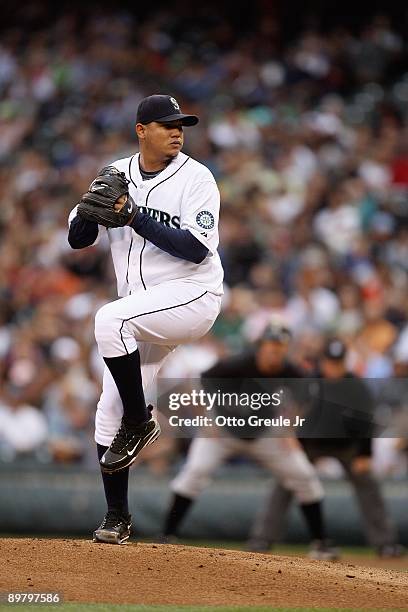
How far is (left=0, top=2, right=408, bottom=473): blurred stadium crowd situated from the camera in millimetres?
A: 9312

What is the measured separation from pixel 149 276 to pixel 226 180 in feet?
21.0

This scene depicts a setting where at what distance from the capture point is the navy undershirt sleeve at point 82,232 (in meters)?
4.86

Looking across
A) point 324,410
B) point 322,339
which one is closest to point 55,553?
point 324,410

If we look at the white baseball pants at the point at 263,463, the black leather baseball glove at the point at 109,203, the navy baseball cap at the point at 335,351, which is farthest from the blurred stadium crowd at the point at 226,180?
the black leather baseball glove at the point at 109,203

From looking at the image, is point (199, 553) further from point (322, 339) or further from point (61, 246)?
point (61, 246)

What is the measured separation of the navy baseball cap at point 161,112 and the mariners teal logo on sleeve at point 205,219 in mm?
442

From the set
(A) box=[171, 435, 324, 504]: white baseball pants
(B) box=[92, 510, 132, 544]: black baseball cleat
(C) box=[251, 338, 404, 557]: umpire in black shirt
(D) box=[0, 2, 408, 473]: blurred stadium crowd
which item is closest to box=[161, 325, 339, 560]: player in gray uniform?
(A) box=[171, 435, 324, 504]: white baseball pants

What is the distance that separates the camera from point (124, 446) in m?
4.84

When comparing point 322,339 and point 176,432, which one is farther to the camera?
point 322,339

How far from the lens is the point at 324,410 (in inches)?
283

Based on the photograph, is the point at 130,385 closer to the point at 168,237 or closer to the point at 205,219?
the point at 168,237

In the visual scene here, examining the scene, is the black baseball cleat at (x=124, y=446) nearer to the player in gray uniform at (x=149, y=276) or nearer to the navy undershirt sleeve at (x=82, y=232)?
the player in gray uniform at (x=149, y=276)

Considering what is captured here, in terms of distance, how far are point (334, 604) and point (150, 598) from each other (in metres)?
0.72

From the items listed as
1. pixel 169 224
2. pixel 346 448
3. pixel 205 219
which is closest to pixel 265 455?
pixel 346 448
